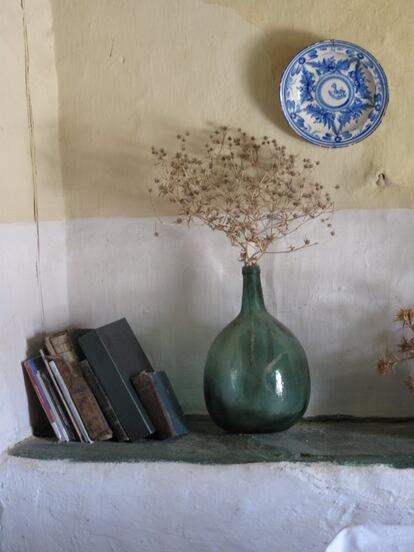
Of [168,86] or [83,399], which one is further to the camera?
[168,86]

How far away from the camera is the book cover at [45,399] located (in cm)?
140

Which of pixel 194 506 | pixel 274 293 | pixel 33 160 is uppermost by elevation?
pixel 33 160

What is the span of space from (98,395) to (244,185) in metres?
0.54

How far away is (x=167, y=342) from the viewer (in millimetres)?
1565

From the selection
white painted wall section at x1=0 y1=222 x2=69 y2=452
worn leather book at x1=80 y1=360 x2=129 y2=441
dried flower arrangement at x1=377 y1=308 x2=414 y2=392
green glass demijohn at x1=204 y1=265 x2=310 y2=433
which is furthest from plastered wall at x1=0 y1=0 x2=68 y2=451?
dried flower arrangement at x1=377 y1=308 x2=414 y2=392

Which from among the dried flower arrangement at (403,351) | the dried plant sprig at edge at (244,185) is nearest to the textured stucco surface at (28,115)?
the dried plant sprig at edge at (244,185)

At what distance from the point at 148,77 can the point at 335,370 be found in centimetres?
77

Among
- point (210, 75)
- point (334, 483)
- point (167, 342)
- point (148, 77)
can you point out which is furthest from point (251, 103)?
point (334, 483)

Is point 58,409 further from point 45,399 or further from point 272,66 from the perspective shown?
point 272,66

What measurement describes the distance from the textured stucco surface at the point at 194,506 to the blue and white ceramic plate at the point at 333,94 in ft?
2.27

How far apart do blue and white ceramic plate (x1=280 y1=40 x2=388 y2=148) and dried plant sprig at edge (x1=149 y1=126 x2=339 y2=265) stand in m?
0.07

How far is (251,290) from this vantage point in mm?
1420

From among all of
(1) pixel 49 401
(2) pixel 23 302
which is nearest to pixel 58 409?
(1) pixel 49 401

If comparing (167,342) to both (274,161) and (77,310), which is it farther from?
(274,161)
